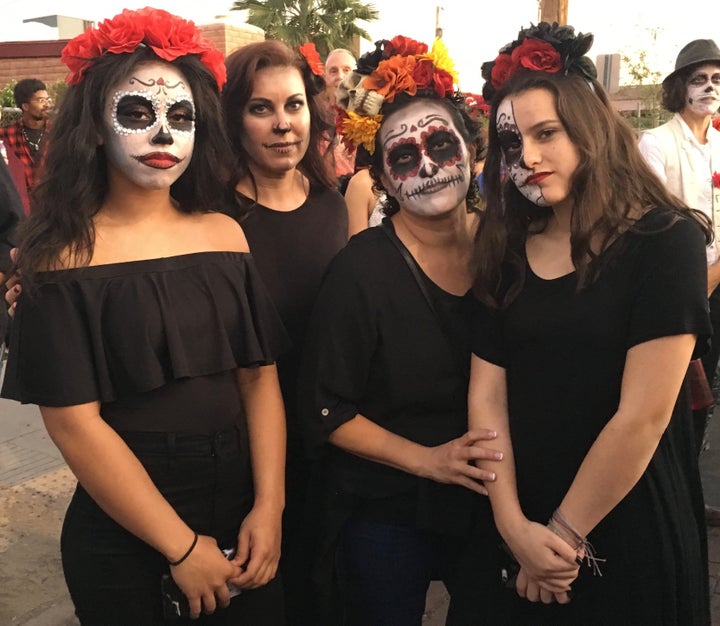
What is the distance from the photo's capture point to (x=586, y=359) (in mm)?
1656

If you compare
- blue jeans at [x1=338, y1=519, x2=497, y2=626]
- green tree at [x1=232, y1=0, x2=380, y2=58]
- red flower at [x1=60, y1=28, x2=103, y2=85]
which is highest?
green tree at [x1=232, y1=0, x2=380, y2=58]

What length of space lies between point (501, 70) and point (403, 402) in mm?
913

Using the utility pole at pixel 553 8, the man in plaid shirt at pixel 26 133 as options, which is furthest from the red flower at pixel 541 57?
the utility pole at pixel 553 8

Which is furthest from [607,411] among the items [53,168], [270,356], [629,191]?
[53,168]

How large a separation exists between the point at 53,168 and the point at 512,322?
1.21 metres

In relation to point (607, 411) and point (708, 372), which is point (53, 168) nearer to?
point (607, 411)

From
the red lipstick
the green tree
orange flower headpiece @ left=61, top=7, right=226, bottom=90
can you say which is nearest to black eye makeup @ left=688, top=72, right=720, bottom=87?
orange flower headpiece @ left=61, top=7, right=226, bottom=90

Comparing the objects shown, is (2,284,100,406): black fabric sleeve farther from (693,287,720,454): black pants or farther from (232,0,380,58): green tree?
(232,0,380,58): green tree

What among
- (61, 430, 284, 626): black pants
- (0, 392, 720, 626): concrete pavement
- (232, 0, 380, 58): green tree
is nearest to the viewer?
(61, 430, 284, 626): black pants

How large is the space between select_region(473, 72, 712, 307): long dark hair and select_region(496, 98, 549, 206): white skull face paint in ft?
0.17

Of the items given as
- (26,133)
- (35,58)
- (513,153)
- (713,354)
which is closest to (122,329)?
(513,153)

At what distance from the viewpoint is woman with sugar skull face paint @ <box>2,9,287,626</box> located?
1671 millimetres

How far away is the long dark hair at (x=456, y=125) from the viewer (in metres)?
2.20

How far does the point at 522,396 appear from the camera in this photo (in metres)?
1.80
